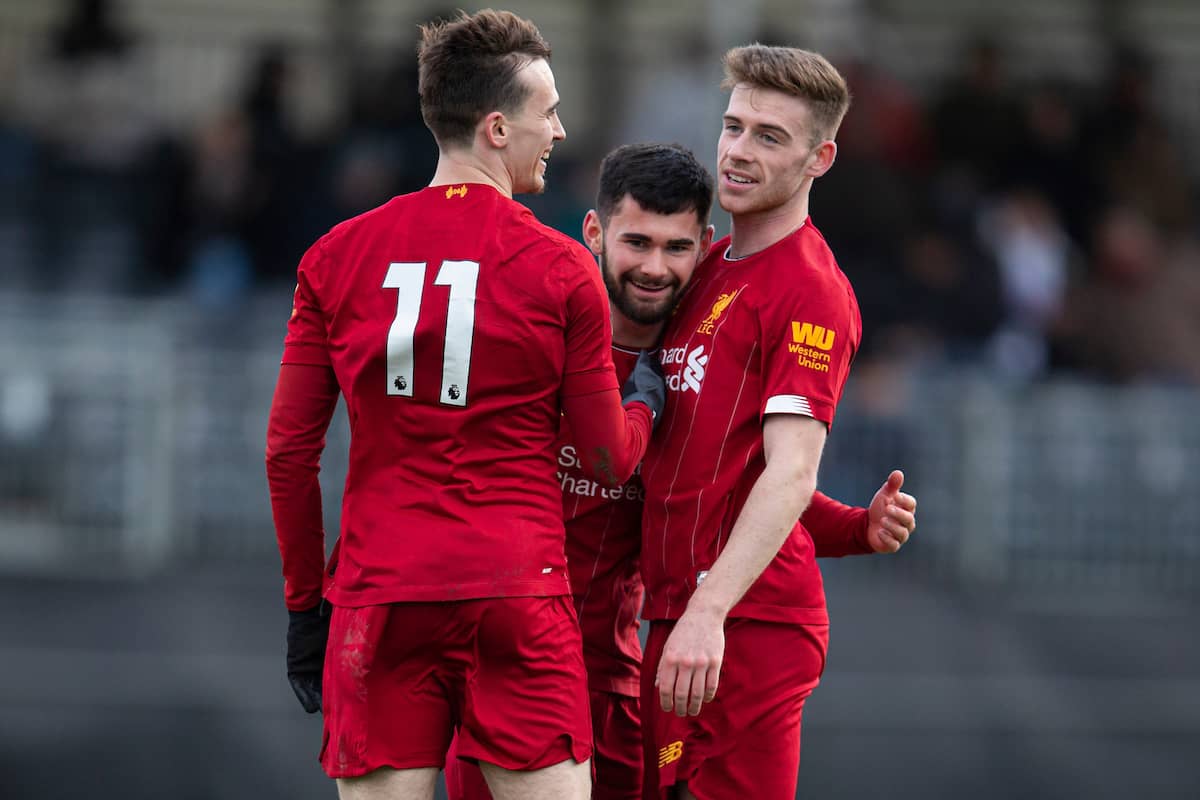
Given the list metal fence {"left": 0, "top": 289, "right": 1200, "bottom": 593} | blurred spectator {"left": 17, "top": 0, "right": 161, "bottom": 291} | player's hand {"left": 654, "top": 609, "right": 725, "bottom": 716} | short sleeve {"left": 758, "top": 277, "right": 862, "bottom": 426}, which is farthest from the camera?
blurred spectator {"left": 17, "top": 0, "right": 161, "bottom": 291}

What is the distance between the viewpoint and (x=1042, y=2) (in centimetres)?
1697

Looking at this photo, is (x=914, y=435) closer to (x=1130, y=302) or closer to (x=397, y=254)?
(x=1130, y=302)

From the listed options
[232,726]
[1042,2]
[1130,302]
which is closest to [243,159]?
[232,726]

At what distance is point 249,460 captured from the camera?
11305 mm

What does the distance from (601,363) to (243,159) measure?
9.31m

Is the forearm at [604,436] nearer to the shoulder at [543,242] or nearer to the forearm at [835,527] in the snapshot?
the shoulder at [543,242]

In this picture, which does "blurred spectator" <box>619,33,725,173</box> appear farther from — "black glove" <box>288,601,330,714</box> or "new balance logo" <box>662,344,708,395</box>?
"black glove" <box>288,601,330,714</box>

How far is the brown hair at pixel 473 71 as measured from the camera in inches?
144

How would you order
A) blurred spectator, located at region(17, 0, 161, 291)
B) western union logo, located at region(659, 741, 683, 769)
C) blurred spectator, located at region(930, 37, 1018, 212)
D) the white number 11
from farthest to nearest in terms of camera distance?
1. blurred spectator, located at region(930, 37, 1018, 212)
2. blurred spectator, located at region(17, 0, 161, 291)
3. western union logo, located at region(659, 741, 683, 769)
4. the white number 11

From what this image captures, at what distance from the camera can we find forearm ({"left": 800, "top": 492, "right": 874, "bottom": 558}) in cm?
422

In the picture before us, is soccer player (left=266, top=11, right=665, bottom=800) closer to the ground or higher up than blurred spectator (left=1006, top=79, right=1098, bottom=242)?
closer to the ground

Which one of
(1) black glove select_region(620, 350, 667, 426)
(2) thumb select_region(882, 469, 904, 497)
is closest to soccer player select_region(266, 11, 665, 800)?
(1) black glove select_region(620, 350, 667, 426)

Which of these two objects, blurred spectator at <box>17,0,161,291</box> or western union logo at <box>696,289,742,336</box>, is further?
blurred spectator at <box>17,0,161,291</box>

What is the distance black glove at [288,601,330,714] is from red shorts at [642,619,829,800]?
78 centimetres
